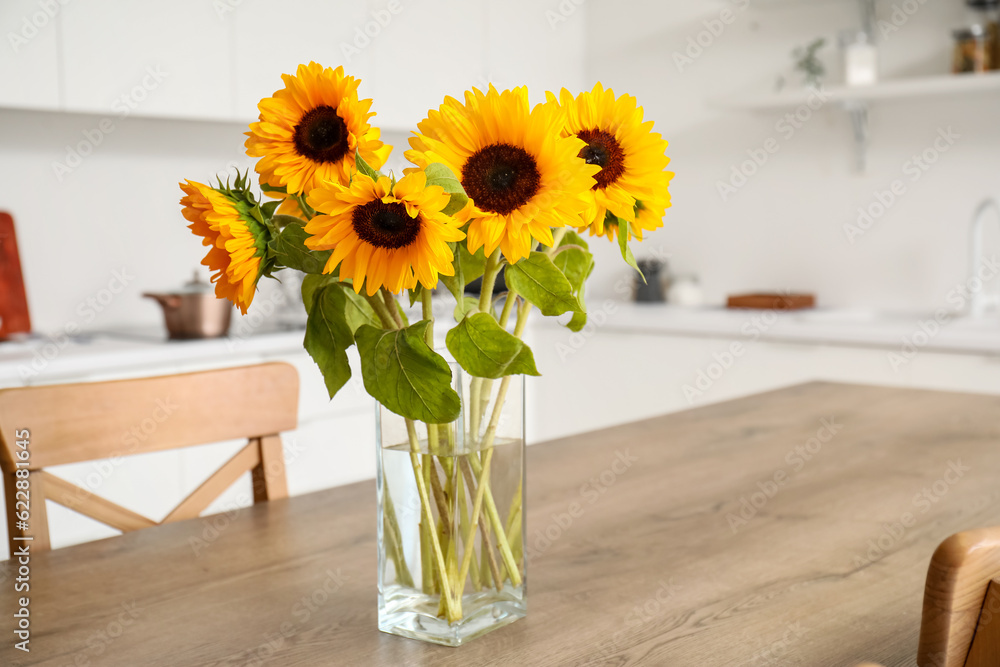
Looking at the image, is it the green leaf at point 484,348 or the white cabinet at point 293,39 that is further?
the white cabinet at point 293,39

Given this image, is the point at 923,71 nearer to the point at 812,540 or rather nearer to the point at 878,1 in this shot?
the point at 878,1

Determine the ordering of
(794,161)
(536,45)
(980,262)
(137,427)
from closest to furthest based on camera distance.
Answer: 1. (137,427)
2. (980,262)
3. (794,161)
4. (536,45)

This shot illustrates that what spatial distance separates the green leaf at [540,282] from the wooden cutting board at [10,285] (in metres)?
2.45

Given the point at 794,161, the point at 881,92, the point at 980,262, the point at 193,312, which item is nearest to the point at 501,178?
the point at 193,312

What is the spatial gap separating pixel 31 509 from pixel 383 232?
28.6 inches

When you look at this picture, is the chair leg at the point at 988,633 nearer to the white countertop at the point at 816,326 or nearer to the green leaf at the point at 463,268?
the green leaf at the point at 463,268

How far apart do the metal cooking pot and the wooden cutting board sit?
0.40 m

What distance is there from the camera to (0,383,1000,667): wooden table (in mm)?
733

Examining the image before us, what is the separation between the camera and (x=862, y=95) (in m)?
3.17

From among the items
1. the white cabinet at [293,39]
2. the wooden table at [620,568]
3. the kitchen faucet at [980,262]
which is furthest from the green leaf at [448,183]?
the kitchen faucet at [980,262]

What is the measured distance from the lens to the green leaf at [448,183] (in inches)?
23.6

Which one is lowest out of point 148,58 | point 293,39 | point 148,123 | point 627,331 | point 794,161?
point 627,331

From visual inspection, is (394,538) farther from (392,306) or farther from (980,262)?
(980,262)

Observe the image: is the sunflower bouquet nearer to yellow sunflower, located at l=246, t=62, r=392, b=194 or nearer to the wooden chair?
yellow sunflower, located at l=246, t=62, r=392, b=194
